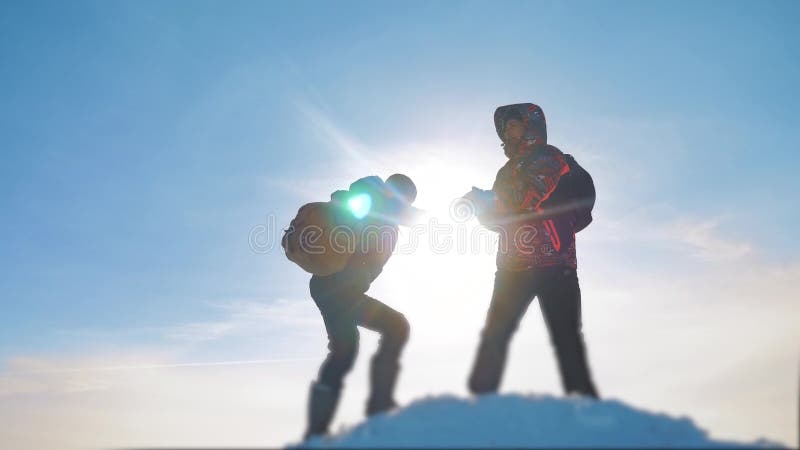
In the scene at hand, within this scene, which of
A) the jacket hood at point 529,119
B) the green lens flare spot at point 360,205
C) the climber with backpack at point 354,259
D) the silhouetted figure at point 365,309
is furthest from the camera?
the jacket hood at point 529,119

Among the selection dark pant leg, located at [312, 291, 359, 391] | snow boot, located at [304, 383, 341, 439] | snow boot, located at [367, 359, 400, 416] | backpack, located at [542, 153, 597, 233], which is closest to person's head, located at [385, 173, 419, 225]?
dark pant leg, located at [312, 291, 359, 391]

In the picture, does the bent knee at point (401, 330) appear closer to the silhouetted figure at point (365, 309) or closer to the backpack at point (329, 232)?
the silhouetted figure at point (365, 309)

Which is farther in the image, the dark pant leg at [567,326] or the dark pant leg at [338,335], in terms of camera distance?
the dark pant leg at [338,335]

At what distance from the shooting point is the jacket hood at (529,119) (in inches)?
253

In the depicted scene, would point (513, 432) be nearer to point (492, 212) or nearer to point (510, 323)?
point (510, 323)

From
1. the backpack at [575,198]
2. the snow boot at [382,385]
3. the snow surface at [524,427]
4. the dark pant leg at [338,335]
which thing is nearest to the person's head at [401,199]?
the dark pant leg at [338,335]

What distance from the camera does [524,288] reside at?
19.0 ft

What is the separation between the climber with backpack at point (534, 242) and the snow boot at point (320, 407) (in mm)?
1278

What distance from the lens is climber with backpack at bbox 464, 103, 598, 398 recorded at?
17.8ft

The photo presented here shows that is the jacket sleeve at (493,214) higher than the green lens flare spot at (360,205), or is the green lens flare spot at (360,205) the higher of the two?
the green lens flare spot at (360,205)

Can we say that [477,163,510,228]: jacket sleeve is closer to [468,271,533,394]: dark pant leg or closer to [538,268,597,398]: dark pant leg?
[468,271,533,394]: dark pant leg

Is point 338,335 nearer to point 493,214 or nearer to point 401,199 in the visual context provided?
point 401,199

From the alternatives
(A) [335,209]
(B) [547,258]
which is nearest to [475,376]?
(B) [547,258]

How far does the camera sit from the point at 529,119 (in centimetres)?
646
